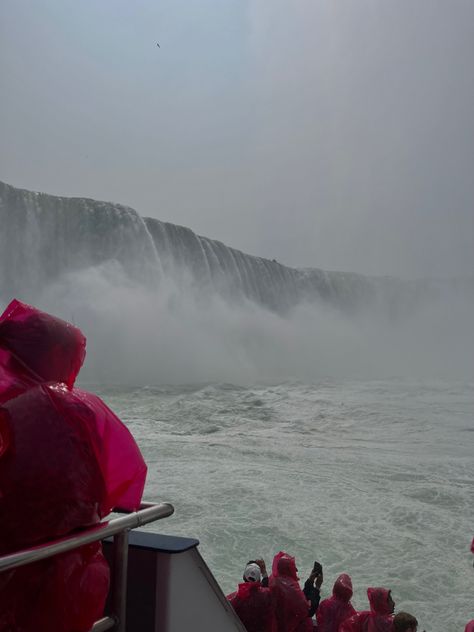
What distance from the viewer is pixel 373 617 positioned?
105 inches

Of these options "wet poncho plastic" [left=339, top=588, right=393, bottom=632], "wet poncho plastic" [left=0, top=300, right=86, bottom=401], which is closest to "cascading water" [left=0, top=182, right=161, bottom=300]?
"wet poncho plastic" [left=339, top=588, right=393, bottom=632]

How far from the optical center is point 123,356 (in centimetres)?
2406

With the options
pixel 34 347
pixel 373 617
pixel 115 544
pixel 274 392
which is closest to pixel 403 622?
pixel 373 617

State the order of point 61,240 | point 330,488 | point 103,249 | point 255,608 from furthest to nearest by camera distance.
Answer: point 103,249, point 61,240, point 330,488, point 255,608

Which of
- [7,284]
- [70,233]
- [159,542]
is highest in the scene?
[70,233]

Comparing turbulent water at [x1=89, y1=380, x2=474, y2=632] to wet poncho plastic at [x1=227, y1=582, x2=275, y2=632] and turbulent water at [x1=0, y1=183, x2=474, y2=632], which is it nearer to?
turbulent water at [x1=0, y1=183, x2=474, y2=632]

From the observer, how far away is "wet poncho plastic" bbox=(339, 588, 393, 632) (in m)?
2.65

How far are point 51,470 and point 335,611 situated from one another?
2.33 metres

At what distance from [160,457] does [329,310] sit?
29.1 metres

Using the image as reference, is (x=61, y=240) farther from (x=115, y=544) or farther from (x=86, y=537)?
(x=86, y=537)

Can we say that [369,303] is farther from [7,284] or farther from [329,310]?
[7,284]

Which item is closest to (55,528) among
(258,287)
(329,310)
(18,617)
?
(18,617)

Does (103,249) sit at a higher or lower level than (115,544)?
higher

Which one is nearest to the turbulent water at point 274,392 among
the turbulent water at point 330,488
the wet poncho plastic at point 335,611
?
the turbulent water at point 330,488
